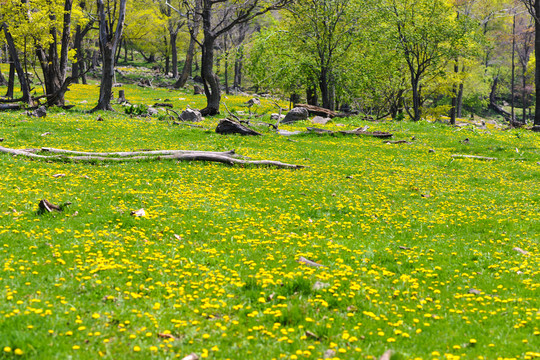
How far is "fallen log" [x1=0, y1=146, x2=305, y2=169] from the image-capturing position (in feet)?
55.9

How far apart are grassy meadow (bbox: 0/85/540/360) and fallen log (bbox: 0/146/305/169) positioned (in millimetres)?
462

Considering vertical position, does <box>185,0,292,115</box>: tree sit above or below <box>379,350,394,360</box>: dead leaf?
above

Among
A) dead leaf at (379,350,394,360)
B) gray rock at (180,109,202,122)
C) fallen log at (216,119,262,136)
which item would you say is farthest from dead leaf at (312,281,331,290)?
gray rock at (180,109,202,122)

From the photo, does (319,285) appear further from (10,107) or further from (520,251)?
(10,107)

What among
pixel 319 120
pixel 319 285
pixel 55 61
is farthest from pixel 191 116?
pixel 319 285

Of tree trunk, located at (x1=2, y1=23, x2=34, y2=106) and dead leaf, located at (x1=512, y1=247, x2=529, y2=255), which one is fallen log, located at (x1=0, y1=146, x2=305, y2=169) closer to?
dead leaf, located at (x1=512, y1=247, x2=529, y2=255)

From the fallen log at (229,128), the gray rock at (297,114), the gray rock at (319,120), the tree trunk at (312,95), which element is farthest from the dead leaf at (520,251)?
the tree trunk at (312,95)

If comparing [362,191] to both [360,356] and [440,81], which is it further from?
[440,81]

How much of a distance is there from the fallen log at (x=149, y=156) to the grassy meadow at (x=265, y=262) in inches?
18.2

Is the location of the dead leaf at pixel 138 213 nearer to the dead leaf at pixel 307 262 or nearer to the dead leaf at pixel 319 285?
the dead leaf at pixel 307 262

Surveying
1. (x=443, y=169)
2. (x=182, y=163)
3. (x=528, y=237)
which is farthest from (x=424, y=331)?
(x=443, y=169)

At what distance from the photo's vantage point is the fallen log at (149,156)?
17.0 meters

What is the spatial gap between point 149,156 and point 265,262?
1087 cm

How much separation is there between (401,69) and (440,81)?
15.6ft
